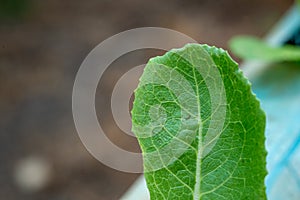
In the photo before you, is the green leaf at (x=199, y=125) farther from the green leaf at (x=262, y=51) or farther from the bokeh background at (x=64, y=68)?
the bokeh background at (x=64, y=68)

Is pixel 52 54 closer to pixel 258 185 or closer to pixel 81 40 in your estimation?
pixel 81 40

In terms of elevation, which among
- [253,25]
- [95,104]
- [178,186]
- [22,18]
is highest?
[253,25]

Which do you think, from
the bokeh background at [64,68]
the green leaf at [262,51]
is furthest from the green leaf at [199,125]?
the bokeh background at [64,68]

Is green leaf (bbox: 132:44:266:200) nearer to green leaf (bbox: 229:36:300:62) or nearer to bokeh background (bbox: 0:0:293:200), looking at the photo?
green leaf (bbox: 229:36:300:62)

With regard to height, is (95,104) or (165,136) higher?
(95,104)

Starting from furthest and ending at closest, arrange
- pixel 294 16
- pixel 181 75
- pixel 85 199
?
pixel 85 199, pixel 294 16, pixel 181 75

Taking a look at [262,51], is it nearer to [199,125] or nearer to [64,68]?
[199,125]

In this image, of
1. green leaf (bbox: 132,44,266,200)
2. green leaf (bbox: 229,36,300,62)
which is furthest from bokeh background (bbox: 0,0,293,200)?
green leaf (bbox: 132,44,266,200)

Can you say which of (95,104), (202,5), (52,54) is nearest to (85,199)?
(95,104)
